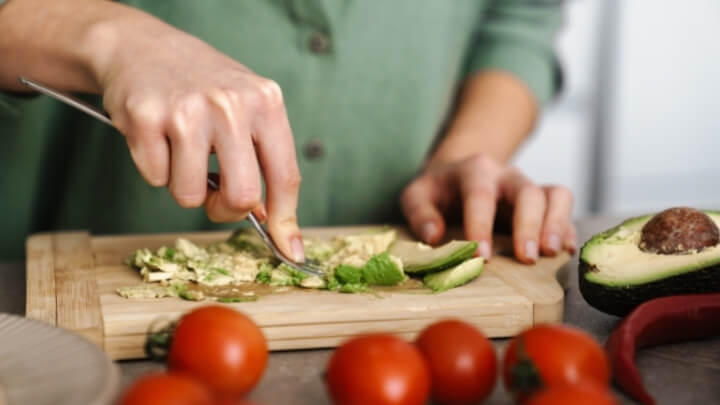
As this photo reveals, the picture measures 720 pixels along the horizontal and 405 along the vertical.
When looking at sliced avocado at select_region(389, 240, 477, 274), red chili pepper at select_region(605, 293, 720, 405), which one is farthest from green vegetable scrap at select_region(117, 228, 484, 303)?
red chili pepper at select_region(605, 293, 720, 405)

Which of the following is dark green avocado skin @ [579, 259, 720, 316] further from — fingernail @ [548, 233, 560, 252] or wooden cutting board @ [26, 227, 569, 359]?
fingernail @ [548, 233, 560, 252]

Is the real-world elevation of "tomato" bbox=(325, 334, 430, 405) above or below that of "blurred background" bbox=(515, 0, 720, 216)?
above

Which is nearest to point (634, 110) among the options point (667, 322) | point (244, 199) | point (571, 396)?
point (667, 322)

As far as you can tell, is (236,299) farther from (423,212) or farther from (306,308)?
(423,212)

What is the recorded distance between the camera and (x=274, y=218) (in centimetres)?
138

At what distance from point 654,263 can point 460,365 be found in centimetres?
49

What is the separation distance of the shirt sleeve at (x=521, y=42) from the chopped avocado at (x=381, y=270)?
3.88 feet

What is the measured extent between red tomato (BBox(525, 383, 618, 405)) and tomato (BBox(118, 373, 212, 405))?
302 millimetres

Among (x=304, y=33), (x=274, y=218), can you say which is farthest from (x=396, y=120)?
(x=274, y=218)

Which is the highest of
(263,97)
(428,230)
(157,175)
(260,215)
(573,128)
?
(263,97)

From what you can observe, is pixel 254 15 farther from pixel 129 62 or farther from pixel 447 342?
pixel 447 342

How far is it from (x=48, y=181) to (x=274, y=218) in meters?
1.03

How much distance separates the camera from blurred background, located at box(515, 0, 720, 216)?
4.92 metres

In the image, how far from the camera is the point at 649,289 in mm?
1210
